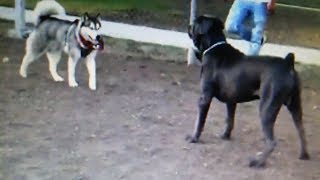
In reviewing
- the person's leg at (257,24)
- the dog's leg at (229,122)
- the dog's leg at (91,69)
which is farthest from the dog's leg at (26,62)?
the dog's leg at (229,122)

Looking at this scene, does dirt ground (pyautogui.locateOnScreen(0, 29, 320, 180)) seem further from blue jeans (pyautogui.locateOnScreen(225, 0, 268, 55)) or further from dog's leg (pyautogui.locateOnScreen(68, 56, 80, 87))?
blue jeans (pyautogui.locateOnScreen(225, 0, 268, 55))

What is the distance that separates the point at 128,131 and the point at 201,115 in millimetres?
844

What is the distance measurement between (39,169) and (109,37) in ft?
22.9

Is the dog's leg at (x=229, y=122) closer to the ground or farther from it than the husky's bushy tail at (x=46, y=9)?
closer to the ground

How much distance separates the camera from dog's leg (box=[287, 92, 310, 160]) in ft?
22.0

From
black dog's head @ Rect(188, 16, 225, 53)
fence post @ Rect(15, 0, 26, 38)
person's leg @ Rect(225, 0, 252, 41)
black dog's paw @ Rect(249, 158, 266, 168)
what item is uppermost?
black dog's head @ Rect(188, 16, 225, 53)

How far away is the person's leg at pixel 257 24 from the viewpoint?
9422mm

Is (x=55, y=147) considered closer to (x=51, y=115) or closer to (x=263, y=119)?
(x=51, y=115)

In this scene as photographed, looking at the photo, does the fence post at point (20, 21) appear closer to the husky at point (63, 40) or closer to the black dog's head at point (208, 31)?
the husky at point (63, 40)

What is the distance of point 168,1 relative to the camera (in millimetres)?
18938

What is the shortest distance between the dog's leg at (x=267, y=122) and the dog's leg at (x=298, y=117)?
0.21m

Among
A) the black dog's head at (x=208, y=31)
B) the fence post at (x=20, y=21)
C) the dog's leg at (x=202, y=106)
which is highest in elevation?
the black dog's head at (x=208, y=31)

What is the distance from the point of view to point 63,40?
9359 mm

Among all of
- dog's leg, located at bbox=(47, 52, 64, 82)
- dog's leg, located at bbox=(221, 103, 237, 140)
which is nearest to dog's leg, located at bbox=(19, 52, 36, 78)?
dog's leg, located at bbox=(47, 52, 64, 82)
